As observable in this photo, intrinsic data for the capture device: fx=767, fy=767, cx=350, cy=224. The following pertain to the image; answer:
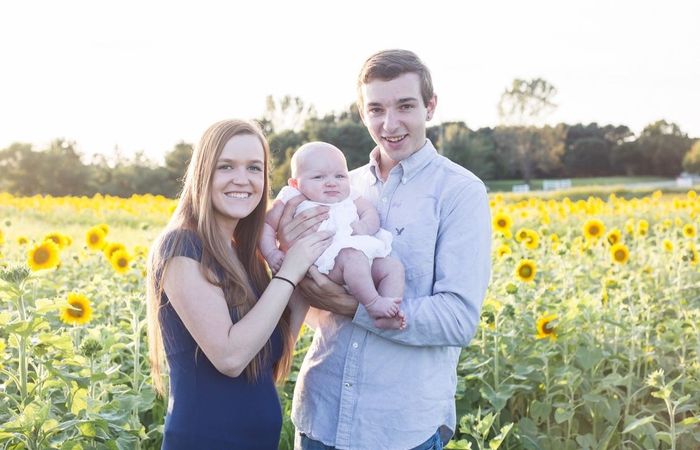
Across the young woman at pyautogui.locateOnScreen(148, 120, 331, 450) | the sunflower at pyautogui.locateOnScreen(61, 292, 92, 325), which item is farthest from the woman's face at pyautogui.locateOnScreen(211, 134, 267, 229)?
the sunflower at pyautogui.locateOnScreen(61, 292, 92, 325)

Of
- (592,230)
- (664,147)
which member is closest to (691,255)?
(592,230)

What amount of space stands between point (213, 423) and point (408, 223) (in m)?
0.84

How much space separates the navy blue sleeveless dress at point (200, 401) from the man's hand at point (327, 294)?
0.33 metres

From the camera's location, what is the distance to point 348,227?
240cm

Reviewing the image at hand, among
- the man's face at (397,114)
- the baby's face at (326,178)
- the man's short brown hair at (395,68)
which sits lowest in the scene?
the baby's face at (326,178)

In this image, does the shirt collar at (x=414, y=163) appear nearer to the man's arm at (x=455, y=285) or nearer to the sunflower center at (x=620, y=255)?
the man's arm at (x=455, y=285)

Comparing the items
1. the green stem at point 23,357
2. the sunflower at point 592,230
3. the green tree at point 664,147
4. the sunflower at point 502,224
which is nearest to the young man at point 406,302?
the green stem at point 23,357

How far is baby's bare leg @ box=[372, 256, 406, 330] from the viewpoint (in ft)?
7.36

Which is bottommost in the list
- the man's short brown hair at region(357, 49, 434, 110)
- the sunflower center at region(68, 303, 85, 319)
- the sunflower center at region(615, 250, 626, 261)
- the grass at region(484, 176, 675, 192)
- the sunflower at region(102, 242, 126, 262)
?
the grass at region(484, 176, 675, 192)

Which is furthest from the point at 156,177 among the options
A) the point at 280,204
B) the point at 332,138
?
the point at 280,204

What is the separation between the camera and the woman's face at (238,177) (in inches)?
91.4

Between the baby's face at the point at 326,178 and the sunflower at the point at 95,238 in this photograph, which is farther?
the sunflower at the point at 95,238

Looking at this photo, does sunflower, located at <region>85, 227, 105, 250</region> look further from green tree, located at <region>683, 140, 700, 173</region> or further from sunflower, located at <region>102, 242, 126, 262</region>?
green tree, located at <region>683, 140, 700, 173</region>

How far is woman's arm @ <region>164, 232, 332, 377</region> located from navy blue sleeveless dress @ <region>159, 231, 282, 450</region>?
80mm
